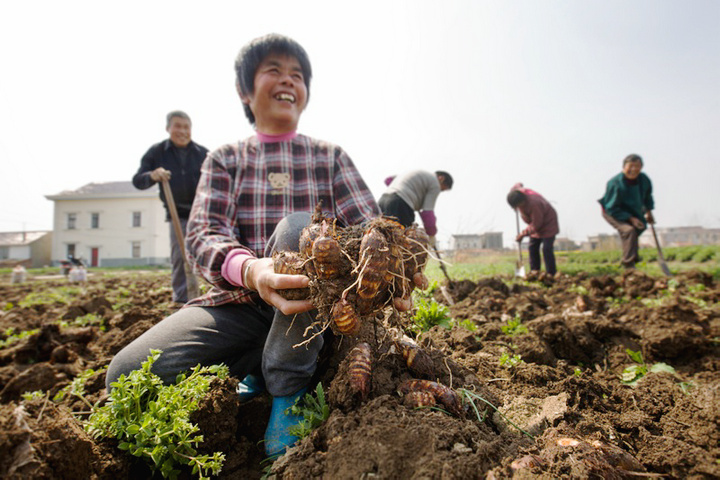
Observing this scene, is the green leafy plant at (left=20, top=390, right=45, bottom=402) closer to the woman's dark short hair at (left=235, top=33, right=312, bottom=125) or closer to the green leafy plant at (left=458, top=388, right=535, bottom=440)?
the green leafy plant at (left=458, top=388, right=535, bottom=440)

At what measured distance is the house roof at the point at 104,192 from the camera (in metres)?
37.1

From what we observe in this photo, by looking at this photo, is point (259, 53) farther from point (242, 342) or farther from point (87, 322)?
point (87, 322)

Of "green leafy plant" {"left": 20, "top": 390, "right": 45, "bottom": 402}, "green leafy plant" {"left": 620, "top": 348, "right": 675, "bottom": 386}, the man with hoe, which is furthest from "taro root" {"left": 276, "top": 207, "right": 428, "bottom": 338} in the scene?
the man with hoe

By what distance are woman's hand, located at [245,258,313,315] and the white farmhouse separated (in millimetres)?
40628

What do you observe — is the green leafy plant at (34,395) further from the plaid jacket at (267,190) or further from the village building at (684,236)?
the village building at (684,236)

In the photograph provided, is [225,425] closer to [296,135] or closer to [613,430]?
[613,430]

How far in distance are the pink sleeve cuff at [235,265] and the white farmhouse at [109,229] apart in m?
40.2

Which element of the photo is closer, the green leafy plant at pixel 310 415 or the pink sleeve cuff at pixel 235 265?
the green leafy plant at pixel 310 415

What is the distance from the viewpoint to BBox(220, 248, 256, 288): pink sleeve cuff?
6.47ft

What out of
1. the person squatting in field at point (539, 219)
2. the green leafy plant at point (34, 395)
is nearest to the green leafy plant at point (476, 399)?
the green leafy plant at point (34, 395)

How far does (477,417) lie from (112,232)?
4426 cm

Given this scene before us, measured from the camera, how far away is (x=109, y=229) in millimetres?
37562

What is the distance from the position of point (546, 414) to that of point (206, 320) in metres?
1.93

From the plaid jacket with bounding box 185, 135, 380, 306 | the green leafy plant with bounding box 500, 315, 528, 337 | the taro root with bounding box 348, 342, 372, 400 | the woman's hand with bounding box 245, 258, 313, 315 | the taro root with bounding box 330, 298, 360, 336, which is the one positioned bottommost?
the green leafy plant with bounding box 500, 315, 528, 337
